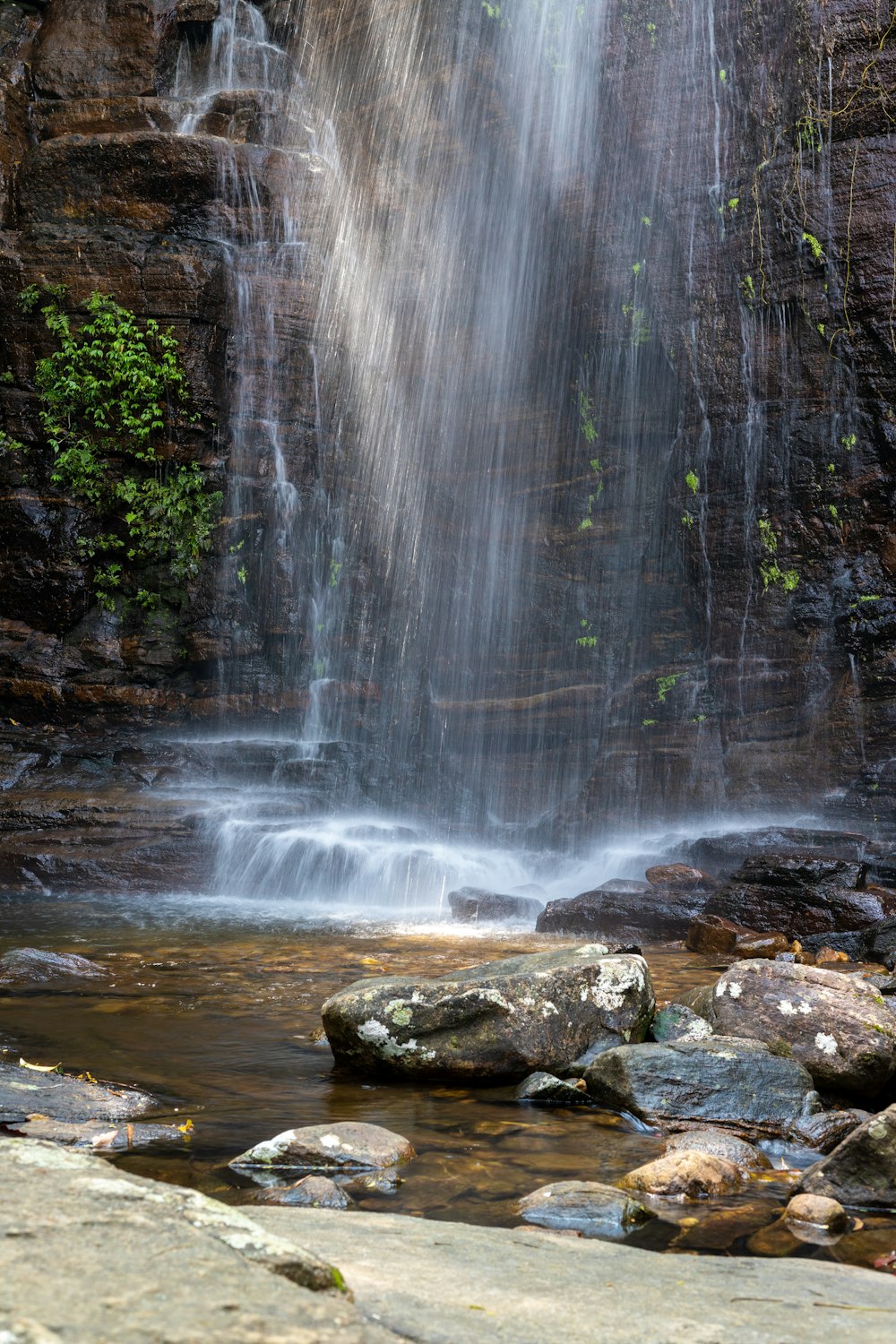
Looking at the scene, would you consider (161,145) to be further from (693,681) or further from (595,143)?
(693,681)

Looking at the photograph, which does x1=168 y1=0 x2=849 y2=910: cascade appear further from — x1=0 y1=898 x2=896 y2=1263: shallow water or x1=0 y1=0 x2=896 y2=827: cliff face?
x1=0 y1=898 x2=896 y2=1263: shallow water

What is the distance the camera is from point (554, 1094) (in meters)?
4.28

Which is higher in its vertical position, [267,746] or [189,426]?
[189,426]

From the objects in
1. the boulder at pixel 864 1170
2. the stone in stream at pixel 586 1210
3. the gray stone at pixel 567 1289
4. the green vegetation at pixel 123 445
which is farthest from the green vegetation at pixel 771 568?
the gray stone at pixel 567 1289

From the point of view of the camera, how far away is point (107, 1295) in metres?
1.29

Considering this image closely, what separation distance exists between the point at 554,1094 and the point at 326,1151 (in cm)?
121

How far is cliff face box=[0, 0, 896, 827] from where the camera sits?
1343 centimetres

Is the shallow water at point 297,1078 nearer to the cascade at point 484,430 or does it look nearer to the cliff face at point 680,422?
the cascade at point 484,430

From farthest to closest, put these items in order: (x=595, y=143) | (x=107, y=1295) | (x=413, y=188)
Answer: (x=413, y=188) < (x=595, y=143) < (x=107, y=1295)

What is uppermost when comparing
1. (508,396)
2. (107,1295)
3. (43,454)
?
(508,396)

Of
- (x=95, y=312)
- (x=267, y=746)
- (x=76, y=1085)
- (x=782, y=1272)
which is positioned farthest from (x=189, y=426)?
(x=782, y=1272)

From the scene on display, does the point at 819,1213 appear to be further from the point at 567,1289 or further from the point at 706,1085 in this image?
the point at 567,1289

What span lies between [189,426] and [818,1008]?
1448 centimetres

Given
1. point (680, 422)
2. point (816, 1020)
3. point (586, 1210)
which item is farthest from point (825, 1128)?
point (680, 422)
